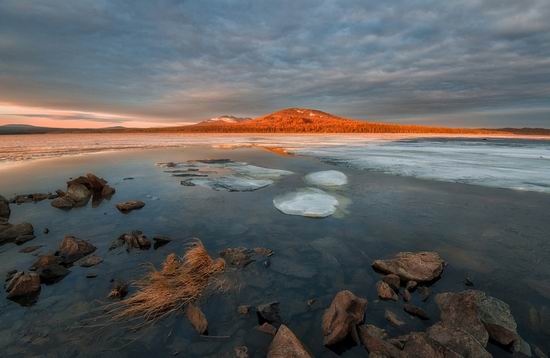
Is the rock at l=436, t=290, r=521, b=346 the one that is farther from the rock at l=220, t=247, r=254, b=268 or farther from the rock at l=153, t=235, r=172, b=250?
the rock at l=153, t=235, r=172, b=250

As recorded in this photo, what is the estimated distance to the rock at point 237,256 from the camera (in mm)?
4925

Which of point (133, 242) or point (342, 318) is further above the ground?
point (342, 318)

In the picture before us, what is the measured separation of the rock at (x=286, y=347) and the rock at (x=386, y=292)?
1.67 metres

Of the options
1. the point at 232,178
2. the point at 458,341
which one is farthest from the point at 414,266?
the point at 232,178

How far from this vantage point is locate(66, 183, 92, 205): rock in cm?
887

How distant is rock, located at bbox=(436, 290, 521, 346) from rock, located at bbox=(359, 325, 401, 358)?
0.87 m

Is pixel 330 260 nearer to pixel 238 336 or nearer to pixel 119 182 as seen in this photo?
pixel 238 336

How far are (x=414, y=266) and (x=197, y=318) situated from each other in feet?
11.4

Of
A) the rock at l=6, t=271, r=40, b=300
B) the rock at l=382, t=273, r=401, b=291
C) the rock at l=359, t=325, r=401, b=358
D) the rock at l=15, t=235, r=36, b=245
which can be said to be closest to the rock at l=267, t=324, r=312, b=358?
the rock at l=359, t=325, r=401, b=358

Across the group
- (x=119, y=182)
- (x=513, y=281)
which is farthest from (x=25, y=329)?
(x=119, y=182)

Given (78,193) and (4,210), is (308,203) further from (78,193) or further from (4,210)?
(4,210)

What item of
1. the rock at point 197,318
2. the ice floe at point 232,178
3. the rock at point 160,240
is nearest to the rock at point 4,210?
the rock at point 160,240

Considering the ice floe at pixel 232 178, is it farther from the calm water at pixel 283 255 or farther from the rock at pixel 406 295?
the rock at pixel 406 295

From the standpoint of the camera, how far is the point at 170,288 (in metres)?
4.00
